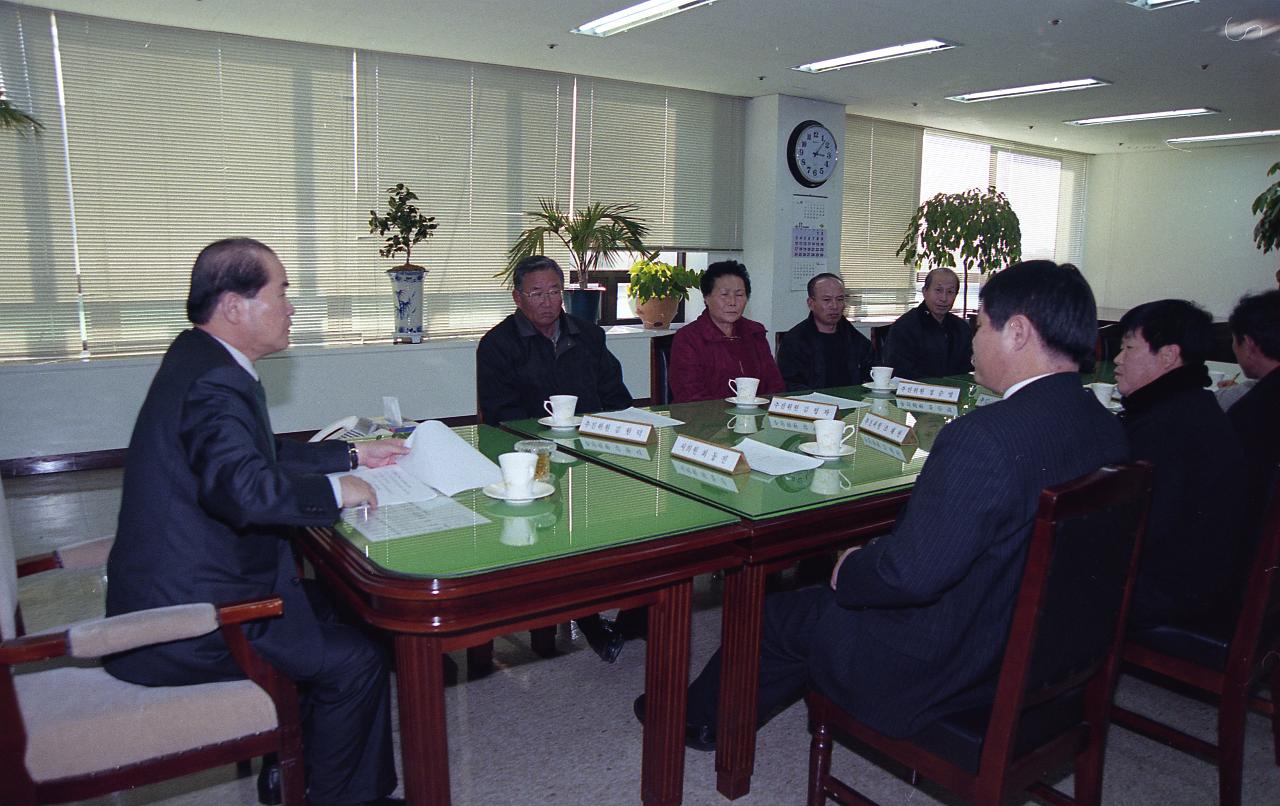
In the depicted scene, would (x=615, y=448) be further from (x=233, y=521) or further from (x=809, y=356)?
(x=809, y=356)

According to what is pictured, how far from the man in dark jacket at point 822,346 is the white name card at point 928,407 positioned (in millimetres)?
865

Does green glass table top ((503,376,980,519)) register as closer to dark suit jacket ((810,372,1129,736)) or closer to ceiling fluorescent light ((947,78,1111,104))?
dark suit jacket ((810,372,1129,736))

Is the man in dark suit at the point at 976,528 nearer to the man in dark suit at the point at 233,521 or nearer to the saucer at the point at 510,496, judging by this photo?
the saucer at the point at 510,496

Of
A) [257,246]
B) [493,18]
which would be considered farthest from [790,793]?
[493,18]

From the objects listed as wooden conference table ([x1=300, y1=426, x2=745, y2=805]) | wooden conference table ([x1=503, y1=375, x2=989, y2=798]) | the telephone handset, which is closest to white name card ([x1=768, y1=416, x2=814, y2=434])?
wooden conference table ([x1=503, y1=375, x2=989, y2=798])

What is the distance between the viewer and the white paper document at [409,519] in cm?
163

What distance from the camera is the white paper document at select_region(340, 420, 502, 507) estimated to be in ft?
6.23

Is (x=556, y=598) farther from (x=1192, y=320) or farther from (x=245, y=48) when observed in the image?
(x=245, y=48)

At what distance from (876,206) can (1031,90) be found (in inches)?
80.1

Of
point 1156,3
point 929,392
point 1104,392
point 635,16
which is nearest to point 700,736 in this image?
point 929,392

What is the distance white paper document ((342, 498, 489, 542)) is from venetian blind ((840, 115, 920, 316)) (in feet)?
22.0

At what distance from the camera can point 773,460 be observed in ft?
7.29

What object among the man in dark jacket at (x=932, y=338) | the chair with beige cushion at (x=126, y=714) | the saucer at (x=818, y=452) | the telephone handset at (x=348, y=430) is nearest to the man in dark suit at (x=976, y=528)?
the saucer at (x=818, y=452)

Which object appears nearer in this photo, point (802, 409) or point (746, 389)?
point (802, 409)
